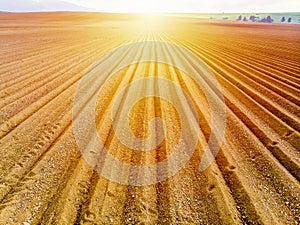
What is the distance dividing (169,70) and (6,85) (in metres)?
7.08

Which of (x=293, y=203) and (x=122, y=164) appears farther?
(x=122, y=164)

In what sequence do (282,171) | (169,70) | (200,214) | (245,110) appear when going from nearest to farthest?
(200,214) → (282,171) → (245,110) → (169,70)

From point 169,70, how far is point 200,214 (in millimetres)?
8145

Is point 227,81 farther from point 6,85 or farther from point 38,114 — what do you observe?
point 6,85

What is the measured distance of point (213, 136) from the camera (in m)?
5.10

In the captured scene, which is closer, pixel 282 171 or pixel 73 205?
pixel 73 205

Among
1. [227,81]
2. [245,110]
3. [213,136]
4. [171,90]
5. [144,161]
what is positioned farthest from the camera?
[227,81]

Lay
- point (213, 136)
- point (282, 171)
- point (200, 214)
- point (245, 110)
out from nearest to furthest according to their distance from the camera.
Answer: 1. point (200, 214)
2. point (282, 171)
3. point (213, 136)
4. point (245, 110)

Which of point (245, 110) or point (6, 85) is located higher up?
point (6, 85)

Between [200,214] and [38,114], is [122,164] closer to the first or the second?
[200,214]

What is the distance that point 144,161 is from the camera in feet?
14.0

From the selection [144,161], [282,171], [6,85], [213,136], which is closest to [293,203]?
[282,171]

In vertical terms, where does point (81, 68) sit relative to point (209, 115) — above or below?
above

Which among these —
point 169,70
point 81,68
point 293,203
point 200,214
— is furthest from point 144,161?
point 81,68
